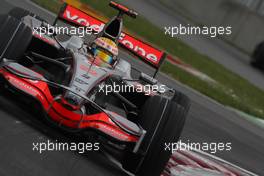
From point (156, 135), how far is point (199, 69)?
35.2 feet

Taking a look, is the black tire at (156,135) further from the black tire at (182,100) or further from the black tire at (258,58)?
the black tire at (258,58)

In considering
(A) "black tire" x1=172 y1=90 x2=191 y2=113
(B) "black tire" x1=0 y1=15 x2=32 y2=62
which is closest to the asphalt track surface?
(B) "black tire" x1=0 y1=15 x2=32 y2=62

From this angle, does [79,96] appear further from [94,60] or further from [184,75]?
[184,75]

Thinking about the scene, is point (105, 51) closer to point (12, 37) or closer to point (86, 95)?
point (86, 95)

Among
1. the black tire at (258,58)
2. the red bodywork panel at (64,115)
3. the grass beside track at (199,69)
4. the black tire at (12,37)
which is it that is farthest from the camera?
the black tire at (258,58)

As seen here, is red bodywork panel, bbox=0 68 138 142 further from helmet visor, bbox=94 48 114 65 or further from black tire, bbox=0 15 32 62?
helmet visor, bbox=94 48 114 65

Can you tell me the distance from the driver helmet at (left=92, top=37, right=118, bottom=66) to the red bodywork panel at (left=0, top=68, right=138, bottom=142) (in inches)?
70.1

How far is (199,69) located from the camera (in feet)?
57.5

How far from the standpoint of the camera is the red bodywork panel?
22.3 feet

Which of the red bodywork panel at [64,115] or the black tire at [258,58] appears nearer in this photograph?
the red bodywork panel at [64,115]

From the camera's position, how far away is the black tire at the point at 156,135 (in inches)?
272

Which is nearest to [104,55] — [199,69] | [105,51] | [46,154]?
[105,51]

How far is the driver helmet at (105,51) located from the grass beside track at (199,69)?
239 inches

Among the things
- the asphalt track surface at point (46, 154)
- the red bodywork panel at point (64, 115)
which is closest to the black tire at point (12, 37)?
the red bodywork panel at point (64, 115)
